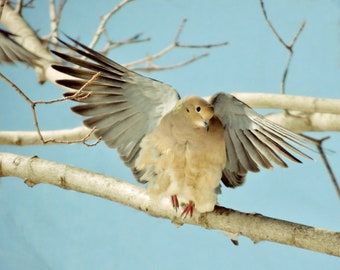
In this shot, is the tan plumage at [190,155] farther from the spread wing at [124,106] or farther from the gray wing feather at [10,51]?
the gray wing feather at [10,51]

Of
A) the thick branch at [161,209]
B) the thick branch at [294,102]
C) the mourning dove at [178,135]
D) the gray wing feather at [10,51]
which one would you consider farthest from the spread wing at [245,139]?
the gray wing feather at [10,51]

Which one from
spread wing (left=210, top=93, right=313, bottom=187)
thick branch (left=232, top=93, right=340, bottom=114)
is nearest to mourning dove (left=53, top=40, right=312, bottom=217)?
spread wing (left=210, top=93, right=313, bottom=187)

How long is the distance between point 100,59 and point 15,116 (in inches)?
64.4

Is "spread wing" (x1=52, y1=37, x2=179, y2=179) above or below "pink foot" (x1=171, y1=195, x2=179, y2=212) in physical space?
above

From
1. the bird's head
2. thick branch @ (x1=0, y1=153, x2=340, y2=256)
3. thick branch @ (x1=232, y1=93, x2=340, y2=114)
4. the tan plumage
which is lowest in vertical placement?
thick branch @ (x1=0, y1=153, x2=340, y2=256)

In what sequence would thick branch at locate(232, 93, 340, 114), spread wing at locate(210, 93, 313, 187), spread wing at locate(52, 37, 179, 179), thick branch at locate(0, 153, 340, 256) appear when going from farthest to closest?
thick branch at locate(232, 93, 340, 114) < spread wing at locate(52, 37, 179, 179) < spread wing at locate(210, 93, 313, 187) < thick branch at locate(0, 153, 340, 256)

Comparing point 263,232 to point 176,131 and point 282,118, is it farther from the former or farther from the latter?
point 282,118

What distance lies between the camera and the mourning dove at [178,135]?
129cm

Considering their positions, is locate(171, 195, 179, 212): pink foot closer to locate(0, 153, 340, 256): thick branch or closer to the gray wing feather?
locate(0, 153, 340, 256): thick branch

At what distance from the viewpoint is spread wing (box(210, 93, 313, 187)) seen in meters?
1.25

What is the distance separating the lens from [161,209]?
131 centimetres

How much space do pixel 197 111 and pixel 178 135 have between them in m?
0.07

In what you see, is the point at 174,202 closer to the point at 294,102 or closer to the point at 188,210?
the point at 188,210

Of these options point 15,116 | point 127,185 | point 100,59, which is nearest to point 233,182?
point 127,185
